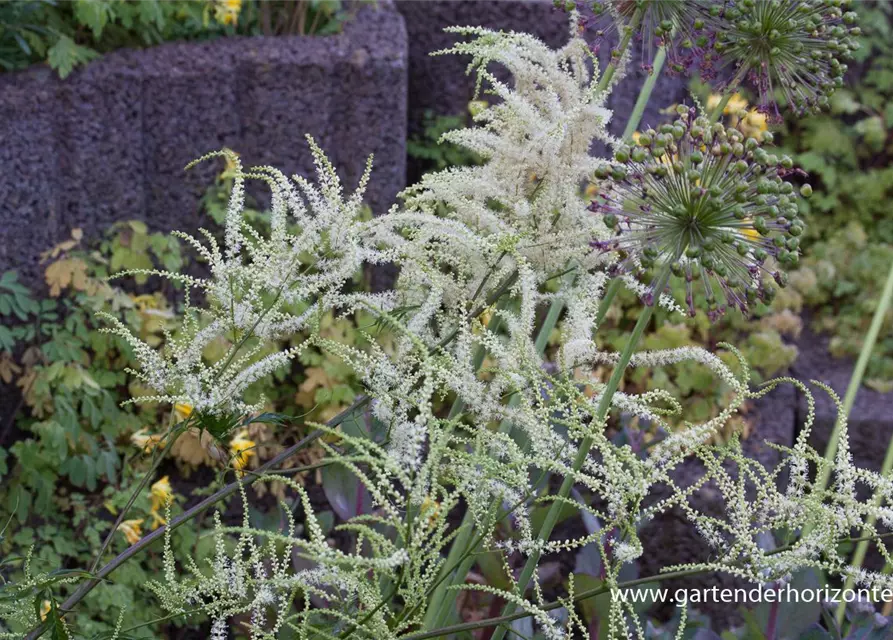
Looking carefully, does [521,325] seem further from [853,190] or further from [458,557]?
[853,190]

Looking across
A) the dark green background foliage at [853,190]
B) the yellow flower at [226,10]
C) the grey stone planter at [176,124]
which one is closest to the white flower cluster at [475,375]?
the grey stone planter at [176,124]

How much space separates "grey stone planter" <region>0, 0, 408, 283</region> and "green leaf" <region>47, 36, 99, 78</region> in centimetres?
4

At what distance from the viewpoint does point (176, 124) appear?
9.36 ft

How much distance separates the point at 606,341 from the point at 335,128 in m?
1.03

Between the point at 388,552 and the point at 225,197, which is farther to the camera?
the point at 225,197

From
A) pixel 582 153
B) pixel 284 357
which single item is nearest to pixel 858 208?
pixel 582 153

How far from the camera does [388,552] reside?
78cm

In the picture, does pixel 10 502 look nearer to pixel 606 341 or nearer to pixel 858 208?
pixel 606 341

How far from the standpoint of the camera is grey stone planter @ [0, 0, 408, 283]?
8.82 ft

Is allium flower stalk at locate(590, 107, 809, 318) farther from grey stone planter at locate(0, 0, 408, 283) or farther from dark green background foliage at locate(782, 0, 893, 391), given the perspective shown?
dark green background foliage at locate(782, 0, 893, 391)

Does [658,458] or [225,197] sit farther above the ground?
[658,458]

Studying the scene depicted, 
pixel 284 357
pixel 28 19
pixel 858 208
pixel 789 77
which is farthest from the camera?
pixel 858 208

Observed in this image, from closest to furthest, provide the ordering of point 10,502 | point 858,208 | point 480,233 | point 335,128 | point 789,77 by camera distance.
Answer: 1. point 480,233
2. point 789,77
3. point 10,502
4. point 335,128
5. point 858,208

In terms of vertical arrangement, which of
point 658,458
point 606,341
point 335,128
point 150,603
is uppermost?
point 658,458
